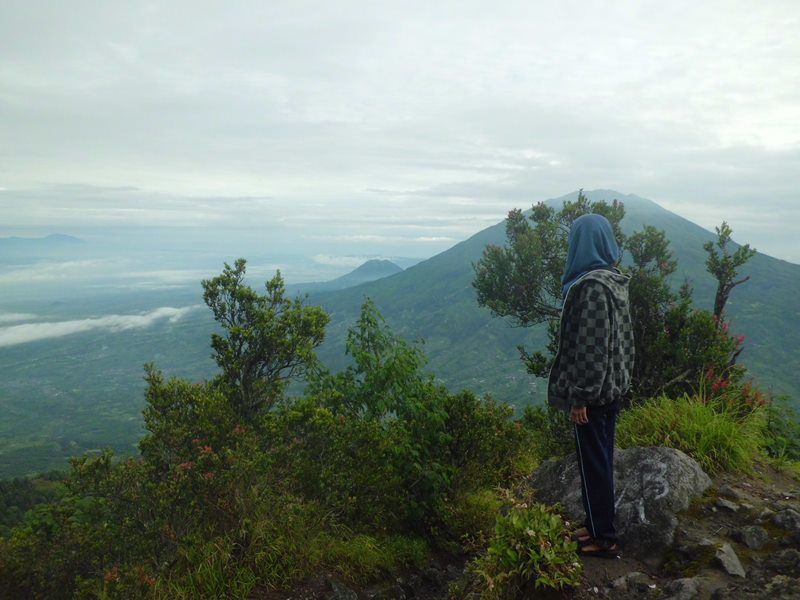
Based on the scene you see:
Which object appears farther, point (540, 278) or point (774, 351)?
point (774, 351)

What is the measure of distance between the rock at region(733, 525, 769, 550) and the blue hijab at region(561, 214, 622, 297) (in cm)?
273

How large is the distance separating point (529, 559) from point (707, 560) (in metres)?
1.59

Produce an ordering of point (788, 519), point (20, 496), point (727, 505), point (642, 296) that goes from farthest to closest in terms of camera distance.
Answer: point (20, 496), point (642, 296), point (727, 505), point (788, 519)

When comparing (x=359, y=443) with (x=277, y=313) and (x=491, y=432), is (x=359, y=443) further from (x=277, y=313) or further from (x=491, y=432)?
(x=277, y=313)

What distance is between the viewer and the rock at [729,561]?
3.99 m

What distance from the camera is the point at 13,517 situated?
53562 millimetres

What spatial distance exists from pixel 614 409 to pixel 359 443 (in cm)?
329

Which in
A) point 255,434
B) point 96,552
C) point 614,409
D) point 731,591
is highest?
point 614,409

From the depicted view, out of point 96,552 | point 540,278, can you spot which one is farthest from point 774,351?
point 96,552

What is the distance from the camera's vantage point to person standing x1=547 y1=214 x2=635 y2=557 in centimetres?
415

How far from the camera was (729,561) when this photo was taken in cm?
410

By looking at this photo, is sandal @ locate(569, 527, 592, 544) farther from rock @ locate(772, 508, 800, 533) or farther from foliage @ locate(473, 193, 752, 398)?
foliage @ locate(473, 193, 752, 398)

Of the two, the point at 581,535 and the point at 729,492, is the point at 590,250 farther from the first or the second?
the point at 729,492

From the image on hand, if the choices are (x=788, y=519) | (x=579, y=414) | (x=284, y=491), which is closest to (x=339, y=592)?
(x=284, y=491)
